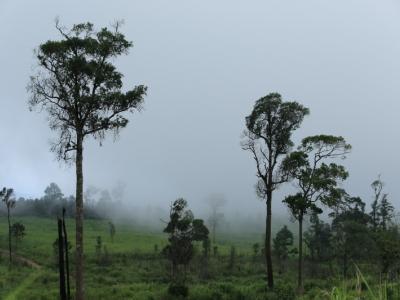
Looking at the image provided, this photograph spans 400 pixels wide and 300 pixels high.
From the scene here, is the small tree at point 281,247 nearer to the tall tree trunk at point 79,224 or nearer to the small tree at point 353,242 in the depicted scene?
the small tree at point 353,242

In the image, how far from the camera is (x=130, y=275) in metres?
58.3

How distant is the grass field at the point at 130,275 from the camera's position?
105 ft

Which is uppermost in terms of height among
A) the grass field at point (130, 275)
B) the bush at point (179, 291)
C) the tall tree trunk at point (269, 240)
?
the tall tree trunk at point (269, 240)

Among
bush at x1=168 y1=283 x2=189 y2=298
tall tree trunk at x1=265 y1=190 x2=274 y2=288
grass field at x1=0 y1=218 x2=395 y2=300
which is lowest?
grass field at x1=0 y1=218 x2=395 y2=300

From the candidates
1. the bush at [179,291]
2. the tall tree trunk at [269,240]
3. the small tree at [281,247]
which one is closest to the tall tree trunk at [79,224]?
the bush at [179,291]

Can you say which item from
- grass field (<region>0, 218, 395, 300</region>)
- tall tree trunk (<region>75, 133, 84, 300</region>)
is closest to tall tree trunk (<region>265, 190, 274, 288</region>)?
grass field (<region>0, 218, 395, 300</region>)

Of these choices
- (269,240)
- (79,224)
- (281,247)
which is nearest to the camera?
(79,224)

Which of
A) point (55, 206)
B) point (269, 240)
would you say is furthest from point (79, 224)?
point (55, 206)

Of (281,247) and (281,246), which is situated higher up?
(281,246)

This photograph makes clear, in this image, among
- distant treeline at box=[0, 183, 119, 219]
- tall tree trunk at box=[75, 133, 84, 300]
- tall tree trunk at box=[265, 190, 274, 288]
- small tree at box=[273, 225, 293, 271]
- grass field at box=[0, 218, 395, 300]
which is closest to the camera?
tall tree trunk at box=[75, 133, 84, 300]

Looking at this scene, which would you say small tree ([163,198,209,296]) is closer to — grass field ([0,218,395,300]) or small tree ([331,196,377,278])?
grass field ([0,218,395,300])

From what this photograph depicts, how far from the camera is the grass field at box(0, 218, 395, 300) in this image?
105ft

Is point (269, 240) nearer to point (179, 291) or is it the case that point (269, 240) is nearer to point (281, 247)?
point (179, 291)

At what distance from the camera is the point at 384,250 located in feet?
165
